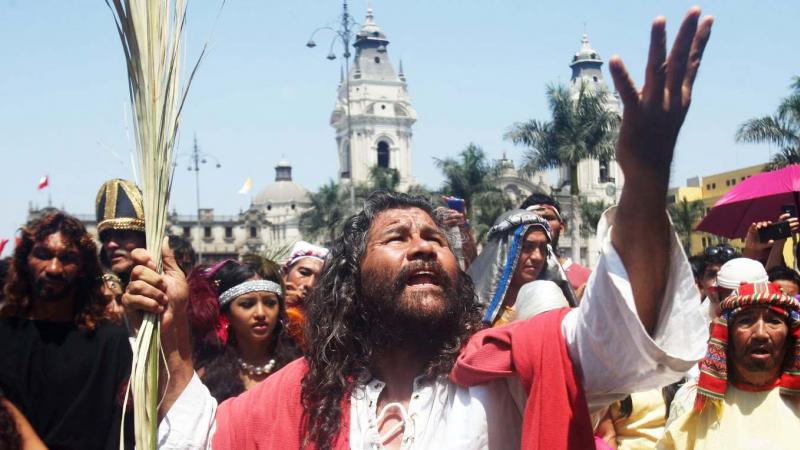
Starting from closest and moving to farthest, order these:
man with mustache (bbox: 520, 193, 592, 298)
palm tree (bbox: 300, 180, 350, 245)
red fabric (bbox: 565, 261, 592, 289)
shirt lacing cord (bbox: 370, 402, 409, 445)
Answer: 1. shirt lacing cord (bbox: 370, 402, 409, 445)
2. man with mustache (bbox: 520, 193, 592, 298)
3. red fabric (bbox: 565, 261, 592, 289)
4. palm tree (bbox: 300, 180, 350, 245)

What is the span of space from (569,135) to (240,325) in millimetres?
24138

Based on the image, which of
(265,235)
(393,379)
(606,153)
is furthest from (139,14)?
(265,235)

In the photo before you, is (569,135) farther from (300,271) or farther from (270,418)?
(270,418)

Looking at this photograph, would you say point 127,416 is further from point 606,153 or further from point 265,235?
point 265,235

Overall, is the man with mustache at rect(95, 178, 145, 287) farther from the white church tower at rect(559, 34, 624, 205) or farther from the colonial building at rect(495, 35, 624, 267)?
the colonial building at rect(495, 35, 624, 267)

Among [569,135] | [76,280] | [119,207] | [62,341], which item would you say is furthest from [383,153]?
[62,341]

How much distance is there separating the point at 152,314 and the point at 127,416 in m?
1.35

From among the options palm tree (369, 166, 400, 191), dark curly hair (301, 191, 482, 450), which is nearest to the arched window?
palm tree (369, 166, 400, 191)

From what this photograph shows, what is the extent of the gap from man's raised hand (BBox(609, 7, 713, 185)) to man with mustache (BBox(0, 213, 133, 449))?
2.51 metres

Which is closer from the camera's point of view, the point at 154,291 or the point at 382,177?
the point at 154,291

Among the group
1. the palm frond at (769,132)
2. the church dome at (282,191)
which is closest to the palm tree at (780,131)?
the palm frond at (769,132)

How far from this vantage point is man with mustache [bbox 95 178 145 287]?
469 cm

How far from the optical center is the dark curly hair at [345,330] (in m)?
2.49

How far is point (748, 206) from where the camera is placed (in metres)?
7.41
